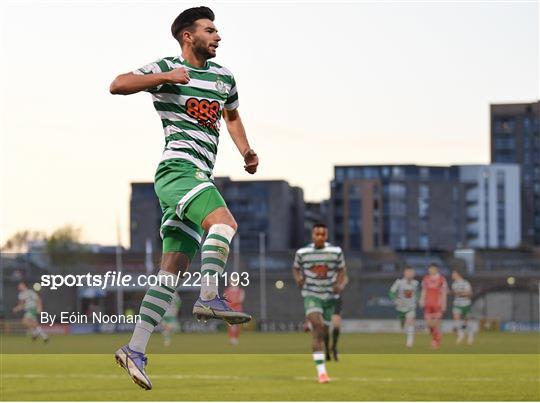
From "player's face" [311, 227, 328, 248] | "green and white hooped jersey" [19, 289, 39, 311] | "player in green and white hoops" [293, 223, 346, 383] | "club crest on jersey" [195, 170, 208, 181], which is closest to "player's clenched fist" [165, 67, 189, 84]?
"club crest on jersey" [195, 170, 208, 181]

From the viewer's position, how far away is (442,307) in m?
51.2

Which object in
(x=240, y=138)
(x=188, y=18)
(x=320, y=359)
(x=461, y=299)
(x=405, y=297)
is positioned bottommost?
(x=320, y=359)

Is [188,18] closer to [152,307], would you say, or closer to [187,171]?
[187,171]

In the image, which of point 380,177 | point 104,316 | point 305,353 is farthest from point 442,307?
point 380,177

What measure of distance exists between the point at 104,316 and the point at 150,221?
450 feet

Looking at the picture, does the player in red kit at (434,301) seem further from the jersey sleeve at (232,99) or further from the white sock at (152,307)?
the white sock at (152,307)

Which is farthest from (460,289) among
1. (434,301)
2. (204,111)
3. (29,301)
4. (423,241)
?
(423,241)

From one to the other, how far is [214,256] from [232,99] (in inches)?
44.3

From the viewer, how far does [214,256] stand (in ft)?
25.2

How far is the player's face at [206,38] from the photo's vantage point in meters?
7.72

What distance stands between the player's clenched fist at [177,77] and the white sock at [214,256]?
2.84ft

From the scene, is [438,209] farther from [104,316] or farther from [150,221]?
[104,316]

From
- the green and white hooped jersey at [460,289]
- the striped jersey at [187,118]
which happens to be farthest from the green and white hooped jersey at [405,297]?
the striped jersey at [187,118]

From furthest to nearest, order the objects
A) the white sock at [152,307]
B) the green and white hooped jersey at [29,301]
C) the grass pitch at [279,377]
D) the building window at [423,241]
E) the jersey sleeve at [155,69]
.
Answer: the building window at [423,241] → the green and white hooped jersey at [29,301] → the grass pitch at [279,377] → the white sock at [152,307] → the jersey sleeve at [155,69]
